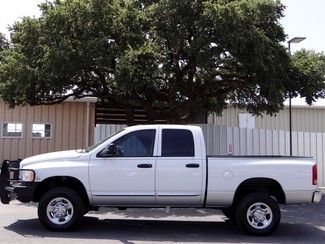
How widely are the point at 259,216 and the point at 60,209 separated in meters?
3.73

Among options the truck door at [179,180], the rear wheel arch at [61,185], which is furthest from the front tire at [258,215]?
the rear wheel arch at [61,185]

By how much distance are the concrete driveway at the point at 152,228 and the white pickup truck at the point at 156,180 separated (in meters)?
0.44

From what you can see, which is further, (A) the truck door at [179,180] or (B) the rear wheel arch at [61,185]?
(B) the rear wheel arch at [61,185]

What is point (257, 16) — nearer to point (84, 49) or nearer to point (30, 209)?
point (84, 49)

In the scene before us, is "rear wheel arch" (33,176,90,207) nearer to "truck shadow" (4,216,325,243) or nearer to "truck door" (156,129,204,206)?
"truck shadow" (4,216,325,243)

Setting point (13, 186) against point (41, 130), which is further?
point (41, 130)

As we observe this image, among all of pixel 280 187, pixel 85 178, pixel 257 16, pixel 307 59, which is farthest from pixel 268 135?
pixel 85 178

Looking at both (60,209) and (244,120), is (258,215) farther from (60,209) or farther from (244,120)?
(244,120)

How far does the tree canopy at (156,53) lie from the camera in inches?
502

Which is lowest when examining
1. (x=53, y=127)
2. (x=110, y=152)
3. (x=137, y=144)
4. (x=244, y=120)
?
(x=110, y=152)

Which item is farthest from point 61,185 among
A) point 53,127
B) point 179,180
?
point 53,127

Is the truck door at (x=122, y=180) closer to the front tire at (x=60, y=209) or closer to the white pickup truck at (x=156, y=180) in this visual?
the white pickup truck at (x=156, y=180)

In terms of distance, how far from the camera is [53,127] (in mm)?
21859

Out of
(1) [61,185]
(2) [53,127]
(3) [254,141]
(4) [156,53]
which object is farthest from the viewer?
(2) [53,127]
